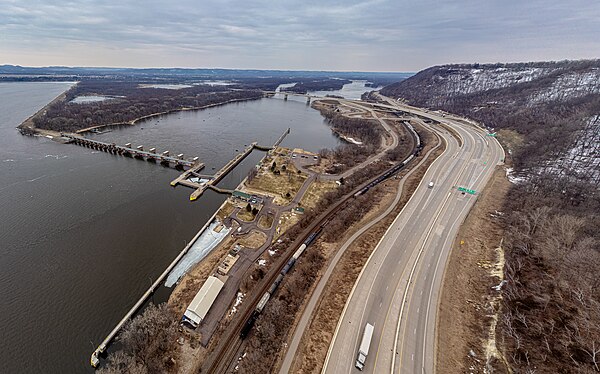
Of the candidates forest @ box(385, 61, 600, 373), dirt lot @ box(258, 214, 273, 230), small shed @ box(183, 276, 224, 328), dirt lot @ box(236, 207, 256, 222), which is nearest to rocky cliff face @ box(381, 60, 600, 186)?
forest @ box(385, 61, 600, 373)

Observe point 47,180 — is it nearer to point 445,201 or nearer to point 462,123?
point 445,201

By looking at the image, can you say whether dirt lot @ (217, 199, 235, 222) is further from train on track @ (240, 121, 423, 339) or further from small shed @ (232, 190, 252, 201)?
train on track @ (240, 121, 423, 339)

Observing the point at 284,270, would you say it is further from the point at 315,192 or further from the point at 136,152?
the point at 136,152

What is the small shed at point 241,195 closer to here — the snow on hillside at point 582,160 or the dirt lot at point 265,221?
the dirt lot at point 265,221

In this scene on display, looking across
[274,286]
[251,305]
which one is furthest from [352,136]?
[251,305]

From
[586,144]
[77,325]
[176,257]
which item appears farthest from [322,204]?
[586,144]
